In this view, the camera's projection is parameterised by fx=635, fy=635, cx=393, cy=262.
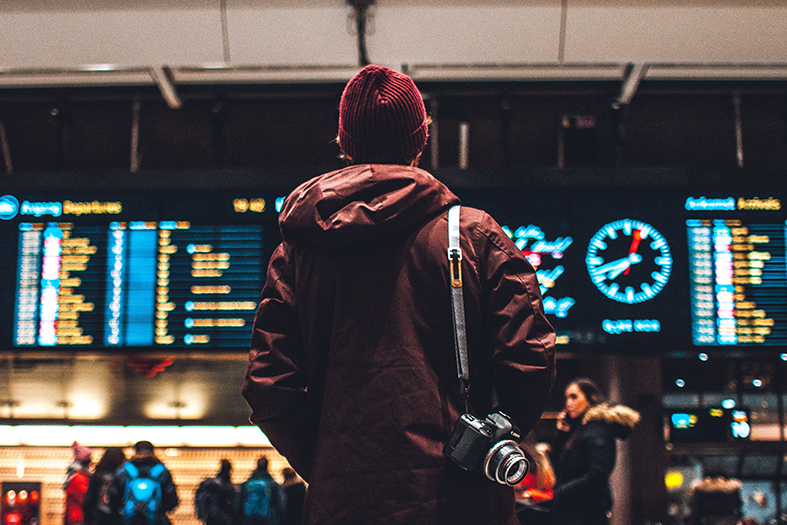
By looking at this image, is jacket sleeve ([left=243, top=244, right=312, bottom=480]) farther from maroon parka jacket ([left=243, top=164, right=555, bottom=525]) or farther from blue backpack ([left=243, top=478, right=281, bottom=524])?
blue backpack ([left=243, top=478, right=281, bottom=524])

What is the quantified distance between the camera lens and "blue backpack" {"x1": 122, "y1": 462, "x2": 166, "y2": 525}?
4.92m

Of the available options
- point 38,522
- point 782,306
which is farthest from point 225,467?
point 782,306

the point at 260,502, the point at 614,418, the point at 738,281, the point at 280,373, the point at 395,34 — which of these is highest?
the point at 395,34

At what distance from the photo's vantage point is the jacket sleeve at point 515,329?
1259 mm

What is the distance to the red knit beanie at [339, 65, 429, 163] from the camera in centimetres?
138

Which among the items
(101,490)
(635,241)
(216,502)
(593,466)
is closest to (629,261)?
(635,241)

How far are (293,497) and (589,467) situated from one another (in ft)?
13.1

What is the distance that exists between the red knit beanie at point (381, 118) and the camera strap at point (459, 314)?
253mm

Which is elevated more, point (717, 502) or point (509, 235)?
point (509, 235)

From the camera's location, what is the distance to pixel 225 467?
6613 mm

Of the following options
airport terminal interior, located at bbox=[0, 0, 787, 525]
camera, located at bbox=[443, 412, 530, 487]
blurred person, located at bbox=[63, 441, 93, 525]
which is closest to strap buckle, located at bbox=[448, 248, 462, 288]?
camera, located at bbox=[443, 412, 530, 487]

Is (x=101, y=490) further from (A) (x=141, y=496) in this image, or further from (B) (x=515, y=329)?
(B) (x=515, y=329)

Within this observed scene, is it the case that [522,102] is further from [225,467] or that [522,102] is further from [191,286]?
[225,467]

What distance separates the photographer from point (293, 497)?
6.71m
